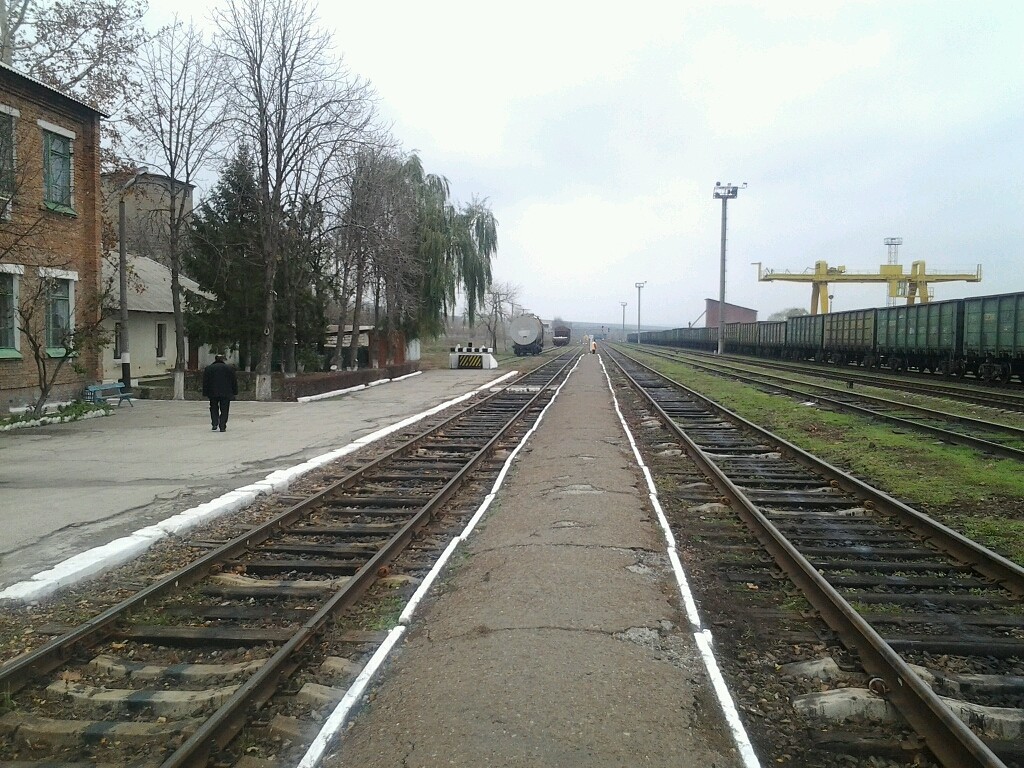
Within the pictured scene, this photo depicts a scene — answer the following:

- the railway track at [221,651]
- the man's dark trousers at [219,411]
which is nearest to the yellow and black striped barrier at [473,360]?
the man's dark trousers at [219,411]

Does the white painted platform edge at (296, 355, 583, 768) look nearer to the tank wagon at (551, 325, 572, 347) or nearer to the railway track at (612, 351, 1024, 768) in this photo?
the railway track at (612, 351, 1024, 768)

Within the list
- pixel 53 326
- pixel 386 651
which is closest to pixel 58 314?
pixel 53 326

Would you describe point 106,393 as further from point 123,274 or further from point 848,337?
point 848,337

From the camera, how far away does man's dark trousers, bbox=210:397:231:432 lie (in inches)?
591

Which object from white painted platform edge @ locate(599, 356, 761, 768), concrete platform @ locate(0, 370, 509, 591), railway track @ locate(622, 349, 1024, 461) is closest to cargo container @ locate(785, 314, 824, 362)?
railway track @ locate(622, 349, 1024, 461)

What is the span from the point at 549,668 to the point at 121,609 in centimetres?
296

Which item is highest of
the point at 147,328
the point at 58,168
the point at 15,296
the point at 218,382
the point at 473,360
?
the point at 58,168

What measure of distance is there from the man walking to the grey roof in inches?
513

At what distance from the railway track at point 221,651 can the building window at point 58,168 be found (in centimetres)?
1372

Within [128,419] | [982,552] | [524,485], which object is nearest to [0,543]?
[524,485]

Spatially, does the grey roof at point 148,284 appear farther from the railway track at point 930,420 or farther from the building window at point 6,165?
the railway track at point 930,420

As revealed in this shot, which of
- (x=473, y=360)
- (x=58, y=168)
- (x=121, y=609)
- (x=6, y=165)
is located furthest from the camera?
(x=473, y=360)

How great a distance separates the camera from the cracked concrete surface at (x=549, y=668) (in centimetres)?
344

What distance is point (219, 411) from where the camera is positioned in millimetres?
15336
